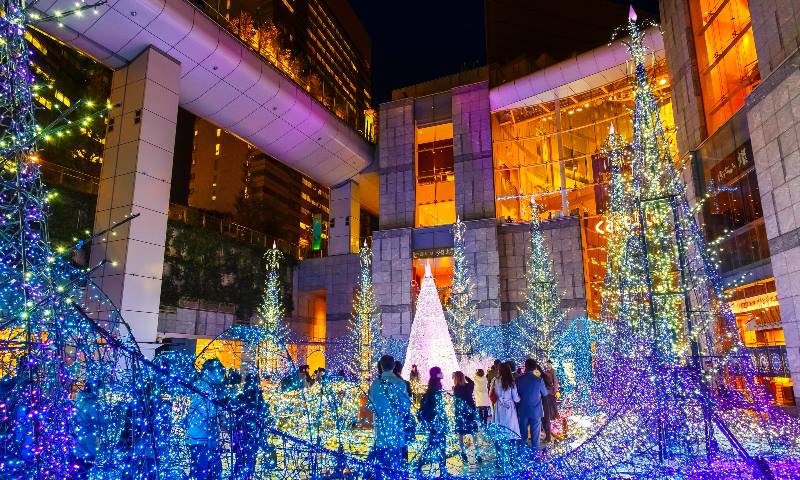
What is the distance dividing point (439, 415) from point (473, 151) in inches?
790

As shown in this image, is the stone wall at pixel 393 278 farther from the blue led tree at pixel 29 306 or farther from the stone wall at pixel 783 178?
the blue led tree at pixel 29 306

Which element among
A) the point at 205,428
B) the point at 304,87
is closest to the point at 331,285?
the point at 304,87

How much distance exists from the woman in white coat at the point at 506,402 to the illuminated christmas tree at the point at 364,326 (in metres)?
15.3

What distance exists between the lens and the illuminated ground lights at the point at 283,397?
431 cm

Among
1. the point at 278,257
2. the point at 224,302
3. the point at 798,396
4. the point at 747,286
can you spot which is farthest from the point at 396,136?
the point at 798,396

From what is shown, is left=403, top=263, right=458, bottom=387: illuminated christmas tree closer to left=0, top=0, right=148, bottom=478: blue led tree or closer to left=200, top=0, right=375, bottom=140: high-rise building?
left=0, top=0, right=148, bottom=478: blue led tree

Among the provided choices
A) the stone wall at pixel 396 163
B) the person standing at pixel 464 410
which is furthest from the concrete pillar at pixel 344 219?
the person standing at pixel 464 410

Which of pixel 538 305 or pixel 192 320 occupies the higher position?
pixel 538 305

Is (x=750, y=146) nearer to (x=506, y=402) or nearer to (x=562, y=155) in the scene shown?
(x=506, y=402)

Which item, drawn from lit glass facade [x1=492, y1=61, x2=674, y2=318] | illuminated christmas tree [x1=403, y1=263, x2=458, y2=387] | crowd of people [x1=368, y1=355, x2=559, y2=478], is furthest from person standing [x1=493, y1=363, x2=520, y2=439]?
lit glass facade [x1=492, y1=61, x2=674, y2=318]

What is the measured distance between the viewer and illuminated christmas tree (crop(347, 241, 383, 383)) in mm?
24672

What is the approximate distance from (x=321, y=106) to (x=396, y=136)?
17.2ft

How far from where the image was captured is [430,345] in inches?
508

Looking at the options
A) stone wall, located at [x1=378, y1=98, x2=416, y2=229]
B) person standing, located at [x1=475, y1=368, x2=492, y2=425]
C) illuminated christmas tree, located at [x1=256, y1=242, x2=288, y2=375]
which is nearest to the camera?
person standing, located at [x1=475, y1=368, x2=492, y2=425]
